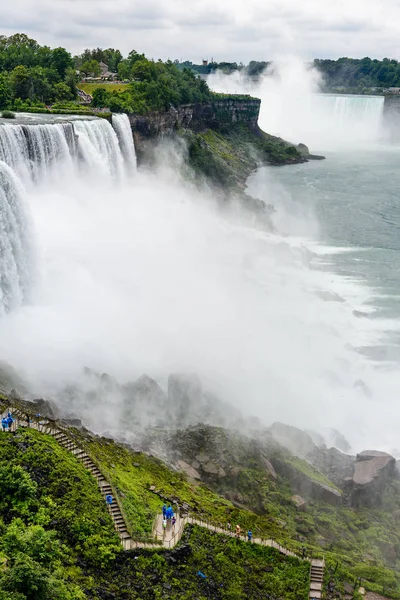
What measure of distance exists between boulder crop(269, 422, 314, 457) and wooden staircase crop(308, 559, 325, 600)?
Result: 8014 millimetres

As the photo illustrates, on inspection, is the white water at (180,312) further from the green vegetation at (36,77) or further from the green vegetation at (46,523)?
the green vegetation at (36,77)

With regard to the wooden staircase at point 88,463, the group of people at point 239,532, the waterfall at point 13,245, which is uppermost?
the waterfall at point 13,245

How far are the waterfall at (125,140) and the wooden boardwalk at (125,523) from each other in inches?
1691

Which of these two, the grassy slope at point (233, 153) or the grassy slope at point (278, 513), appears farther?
the grassy slope at point (233, 153)

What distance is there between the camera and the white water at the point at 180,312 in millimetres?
34438

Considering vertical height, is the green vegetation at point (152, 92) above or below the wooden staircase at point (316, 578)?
above

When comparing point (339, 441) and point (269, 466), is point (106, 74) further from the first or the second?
point (269, 466)

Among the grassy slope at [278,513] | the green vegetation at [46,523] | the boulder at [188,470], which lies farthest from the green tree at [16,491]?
the boulder at [188,470]

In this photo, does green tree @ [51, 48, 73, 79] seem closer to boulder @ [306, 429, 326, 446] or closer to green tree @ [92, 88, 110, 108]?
green tree @ [92, 88, 110, 108]

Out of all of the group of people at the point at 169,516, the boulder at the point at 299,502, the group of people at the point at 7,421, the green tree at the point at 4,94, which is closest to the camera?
the group of people at the point at 169,516

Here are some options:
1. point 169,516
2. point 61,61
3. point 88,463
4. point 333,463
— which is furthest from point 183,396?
point 61,61

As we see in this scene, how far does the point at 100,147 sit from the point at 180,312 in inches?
820

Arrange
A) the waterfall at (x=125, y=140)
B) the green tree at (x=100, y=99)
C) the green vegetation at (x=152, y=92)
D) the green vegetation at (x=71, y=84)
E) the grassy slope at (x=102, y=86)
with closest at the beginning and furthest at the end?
the waterfall at (x=125, y=140)
the green vegetation at (x=71, y=84)
the green tree at (x=100, y=99)
the green vegetation at (x=152, y=92)
the grassy slope at (x=102, y=86)

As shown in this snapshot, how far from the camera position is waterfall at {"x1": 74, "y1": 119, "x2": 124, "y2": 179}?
53.3 m
